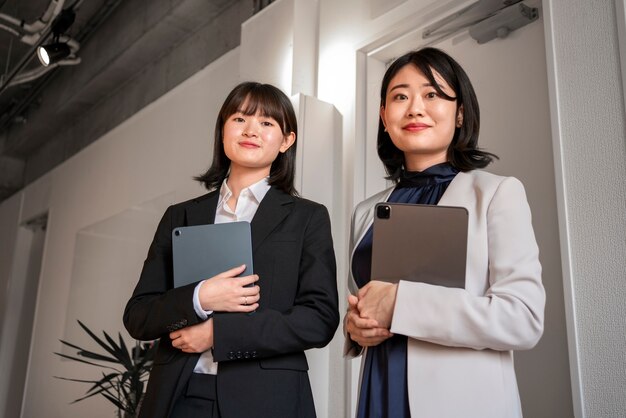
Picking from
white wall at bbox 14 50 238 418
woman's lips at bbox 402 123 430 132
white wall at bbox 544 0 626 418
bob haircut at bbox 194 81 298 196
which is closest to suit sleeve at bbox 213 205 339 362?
bob haircut at bbox 194 81 298 196

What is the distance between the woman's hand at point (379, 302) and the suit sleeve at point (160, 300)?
40 centimetres

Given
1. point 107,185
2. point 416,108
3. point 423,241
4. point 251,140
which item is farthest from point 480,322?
point 107,185

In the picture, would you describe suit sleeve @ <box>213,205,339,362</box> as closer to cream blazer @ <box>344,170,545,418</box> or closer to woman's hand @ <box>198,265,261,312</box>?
woman's hand @ <box>198,265,261,312</box>

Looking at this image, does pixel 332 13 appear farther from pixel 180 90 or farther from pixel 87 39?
→ pixel 87 39

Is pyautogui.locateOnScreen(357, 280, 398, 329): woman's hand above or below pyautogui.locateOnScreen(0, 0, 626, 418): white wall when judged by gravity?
below

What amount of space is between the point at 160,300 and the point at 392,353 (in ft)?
1.89

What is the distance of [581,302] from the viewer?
1945 millimetres

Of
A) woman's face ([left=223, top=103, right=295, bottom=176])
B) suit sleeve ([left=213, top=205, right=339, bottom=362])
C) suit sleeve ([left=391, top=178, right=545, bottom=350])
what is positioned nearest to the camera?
suit sleeve ([left=391, top=178, right=545, bottom=350])

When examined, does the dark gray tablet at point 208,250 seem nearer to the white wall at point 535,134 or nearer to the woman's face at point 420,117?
the woman's face at point 420,117

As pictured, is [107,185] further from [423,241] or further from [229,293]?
[423,241]

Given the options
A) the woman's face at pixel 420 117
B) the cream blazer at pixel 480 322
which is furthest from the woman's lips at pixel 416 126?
the cream blazer at pixel 480 322

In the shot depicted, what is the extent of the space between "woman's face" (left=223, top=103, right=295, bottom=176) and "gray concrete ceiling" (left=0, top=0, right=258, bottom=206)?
2424 millimetres

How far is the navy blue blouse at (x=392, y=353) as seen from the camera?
1.36 m

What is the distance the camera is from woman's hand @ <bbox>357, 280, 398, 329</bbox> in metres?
1.33
